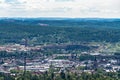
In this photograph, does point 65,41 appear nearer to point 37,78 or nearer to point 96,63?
point 96,63

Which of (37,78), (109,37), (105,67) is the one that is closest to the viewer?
(37,78)

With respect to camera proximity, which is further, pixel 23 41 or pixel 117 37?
pixel 117 37

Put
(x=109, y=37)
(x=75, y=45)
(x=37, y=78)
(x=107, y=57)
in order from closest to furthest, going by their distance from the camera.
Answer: (x=37, y=78) → (x=107, y=57) → (x=75, y=45) → (x=109, y=37)

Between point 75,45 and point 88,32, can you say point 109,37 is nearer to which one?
point 88,32

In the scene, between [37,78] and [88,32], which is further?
[88,32]

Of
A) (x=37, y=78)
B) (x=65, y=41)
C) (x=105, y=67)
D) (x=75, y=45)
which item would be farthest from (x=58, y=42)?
(x=37, y=78)

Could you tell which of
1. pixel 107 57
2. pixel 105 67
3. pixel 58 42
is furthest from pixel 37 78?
pixel 58 42

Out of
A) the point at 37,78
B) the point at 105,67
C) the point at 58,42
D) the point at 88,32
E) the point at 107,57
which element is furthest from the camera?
the point at 88,32

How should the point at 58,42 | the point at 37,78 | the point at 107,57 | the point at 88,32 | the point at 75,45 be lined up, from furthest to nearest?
the point at 88,32 → the point at 58,42 → the point at 75,45 → the point at 107,57 → the point at 37,78
